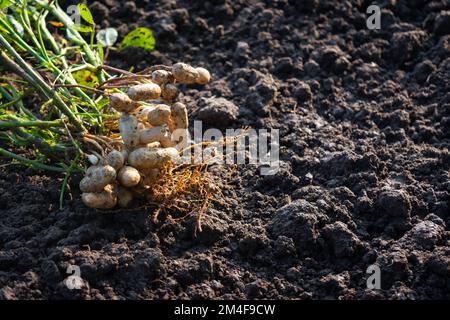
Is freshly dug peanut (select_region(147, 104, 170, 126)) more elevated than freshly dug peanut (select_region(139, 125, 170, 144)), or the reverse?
freshly dug peanut (select_region(147, 104, 170, 126))

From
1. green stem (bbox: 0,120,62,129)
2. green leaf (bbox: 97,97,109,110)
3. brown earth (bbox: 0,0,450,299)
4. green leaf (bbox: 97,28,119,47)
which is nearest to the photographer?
brown earth (bbox: 0,0,450,299)

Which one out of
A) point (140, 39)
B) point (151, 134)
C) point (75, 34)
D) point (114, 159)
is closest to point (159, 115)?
point (151, 134)

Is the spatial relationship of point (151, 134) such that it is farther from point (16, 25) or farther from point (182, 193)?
point (16, 25)

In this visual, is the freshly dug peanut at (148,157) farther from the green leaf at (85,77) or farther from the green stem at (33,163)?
the green leaf at (85,77)

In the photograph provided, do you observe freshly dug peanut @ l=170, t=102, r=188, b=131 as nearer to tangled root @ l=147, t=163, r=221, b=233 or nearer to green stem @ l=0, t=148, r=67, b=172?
tangled root @ l=147, t=163, r=221, b=233

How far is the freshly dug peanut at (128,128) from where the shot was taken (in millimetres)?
1950

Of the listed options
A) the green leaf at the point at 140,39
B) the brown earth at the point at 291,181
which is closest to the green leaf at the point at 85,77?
the green leaf at the point at 140,39

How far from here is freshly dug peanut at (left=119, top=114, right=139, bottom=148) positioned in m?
1.95

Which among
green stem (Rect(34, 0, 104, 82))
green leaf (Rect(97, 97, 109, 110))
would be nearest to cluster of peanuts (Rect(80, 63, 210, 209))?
green leaf (Rect(97, 97, 109, 110))

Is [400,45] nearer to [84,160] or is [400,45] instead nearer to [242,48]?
[242,48]

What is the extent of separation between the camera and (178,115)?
206cm

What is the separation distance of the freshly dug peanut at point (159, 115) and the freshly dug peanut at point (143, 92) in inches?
1.6

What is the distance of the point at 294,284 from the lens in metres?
1.88
